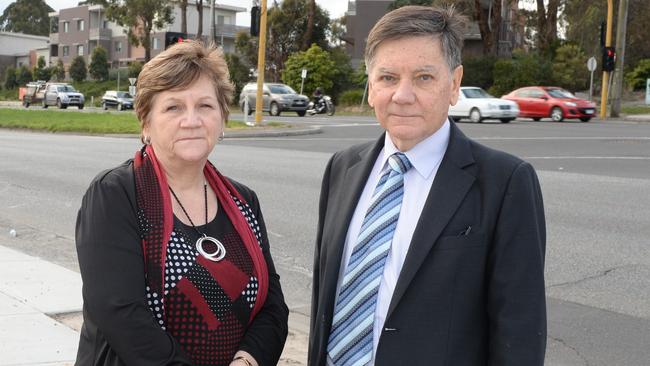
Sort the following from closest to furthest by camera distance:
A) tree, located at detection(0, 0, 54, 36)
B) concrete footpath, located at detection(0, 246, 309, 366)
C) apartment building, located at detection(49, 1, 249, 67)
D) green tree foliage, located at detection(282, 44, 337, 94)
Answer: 1. concrete footpath, located at detection(0, 246, 309, 366)
2. green tree foliage, located at detection(282, 44, 337, 94)
3. apartment building, located at detection(49, 1, 249, 67)
4. tree, located at detection(0, 0, 54, 36)

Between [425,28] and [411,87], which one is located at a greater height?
[425,28]

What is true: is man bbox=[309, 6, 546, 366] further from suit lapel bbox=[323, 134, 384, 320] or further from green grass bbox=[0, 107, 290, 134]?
green grass bbox=[0, 107, 290, 134]

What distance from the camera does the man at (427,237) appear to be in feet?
7.63

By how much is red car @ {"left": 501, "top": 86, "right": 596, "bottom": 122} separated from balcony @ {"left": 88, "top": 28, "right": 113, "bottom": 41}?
216 ft

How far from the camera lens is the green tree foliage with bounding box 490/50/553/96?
4550cm

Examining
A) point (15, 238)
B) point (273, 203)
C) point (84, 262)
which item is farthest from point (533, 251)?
point (273, 203)

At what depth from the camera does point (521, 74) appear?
150 feet

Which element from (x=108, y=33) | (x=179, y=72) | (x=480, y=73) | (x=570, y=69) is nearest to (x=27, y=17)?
(x=108, y=33)

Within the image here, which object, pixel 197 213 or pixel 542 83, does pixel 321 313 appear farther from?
pixel 542 83

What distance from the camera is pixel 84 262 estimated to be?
2574 millimetres

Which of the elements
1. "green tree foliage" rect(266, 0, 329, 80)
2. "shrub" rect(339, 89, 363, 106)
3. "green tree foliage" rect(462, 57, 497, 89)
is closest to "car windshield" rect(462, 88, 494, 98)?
"green tree foliage" rect(462, 57, 497, 89)

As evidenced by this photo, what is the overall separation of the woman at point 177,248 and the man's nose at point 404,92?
690mm

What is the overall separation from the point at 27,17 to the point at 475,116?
107 m

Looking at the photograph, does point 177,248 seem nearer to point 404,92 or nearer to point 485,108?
point 404,92
